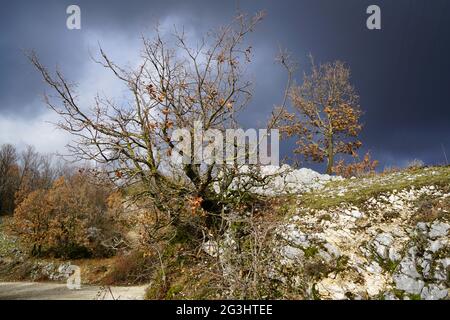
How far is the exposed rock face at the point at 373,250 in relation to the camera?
7168 millimetres

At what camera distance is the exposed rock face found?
23.5 ft

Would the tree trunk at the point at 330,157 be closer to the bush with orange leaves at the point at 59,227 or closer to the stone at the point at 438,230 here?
the stone at the point at 438,230

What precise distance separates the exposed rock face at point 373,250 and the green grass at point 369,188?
1.32 feet

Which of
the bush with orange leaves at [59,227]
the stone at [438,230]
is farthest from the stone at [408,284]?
the bush with orange leaves at [59,227]

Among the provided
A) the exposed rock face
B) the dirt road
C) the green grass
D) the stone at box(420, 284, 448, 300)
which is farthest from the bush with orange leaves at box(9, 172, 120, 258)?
the stone at box(420, 284, 448, 300)

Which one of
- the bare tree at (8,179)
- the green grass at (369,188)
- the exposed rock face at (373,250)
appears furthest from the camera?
the bare tree at (8,179)

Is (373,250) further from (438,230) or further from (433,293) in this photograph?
(433,293)

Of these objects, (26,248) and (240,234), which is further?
(26,248)

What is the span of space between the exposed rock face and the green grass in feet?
1.32

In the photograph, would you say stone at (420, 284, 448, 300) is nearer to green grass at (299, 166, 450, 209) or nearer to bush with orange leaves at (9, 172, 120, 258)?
green grass at (299, 166, 450, 209)

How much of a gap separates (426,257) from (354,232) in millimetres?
1715

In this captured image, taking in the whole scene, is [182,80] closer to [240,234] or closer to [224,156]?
[224,156]
